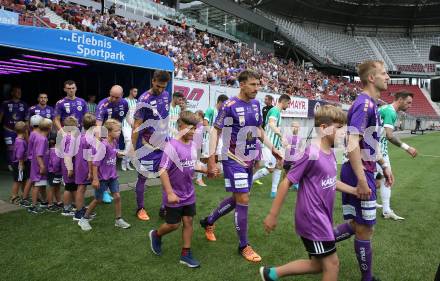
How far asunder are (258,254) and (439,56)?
9.59ft

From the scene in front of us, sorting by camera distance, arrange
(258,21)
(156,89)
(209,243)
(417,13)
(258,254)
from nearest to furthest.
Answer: (258,254)
(209,243)
(156,89)
(258,21)
(417,13)

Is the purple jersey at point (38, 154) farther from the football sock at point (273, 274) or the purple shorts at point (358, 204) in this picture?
the purple shorts at point (358, 204)

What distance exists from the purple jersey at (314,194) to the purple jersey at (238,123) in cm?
157

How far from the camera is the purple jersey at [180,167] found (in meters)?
4.12

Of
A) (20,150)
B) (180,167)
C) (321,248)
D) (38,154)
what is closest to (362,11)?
(20,150)

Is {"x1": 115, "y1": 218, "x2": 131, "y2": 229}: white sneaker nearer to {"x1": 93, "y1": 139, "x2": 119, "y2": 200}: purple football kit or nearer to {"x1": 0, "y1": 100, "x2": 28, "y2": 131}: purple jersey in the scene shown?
{"x1": 93, "y1": 139, "x2": 119, "y2": 200}: purple football kit

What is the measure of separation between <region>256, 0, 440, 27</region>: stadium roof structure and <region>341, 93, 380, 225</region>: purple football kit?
47119 millimetres

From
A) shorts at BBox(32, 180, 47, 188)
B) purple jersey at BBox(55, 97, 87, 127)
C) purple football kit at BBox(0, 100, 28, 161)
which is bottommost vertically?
shorts at BBox(32, 180, 47, 188)

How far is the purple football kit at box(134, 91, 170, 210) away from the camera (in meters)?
5.70

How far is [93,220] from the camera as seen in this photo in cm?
581

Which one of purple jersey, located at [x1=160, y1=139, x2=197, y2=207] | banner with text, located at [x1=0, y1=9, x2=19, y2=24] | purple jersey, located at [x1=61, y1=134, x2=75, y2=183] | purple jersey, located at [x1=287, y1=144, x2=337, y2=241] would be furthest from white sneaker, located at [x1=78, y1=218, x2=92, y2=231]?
banner with text, located at [x1=0, y1=9, x2=19, y2=24]

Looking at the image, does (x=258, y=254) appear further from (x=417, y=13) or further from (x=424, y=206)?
(x=417, y=13)

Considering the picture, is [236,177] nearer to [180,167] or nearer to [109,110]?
[180,167]

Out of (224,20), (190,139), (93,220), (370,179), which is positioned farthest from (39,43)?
(224,20)
